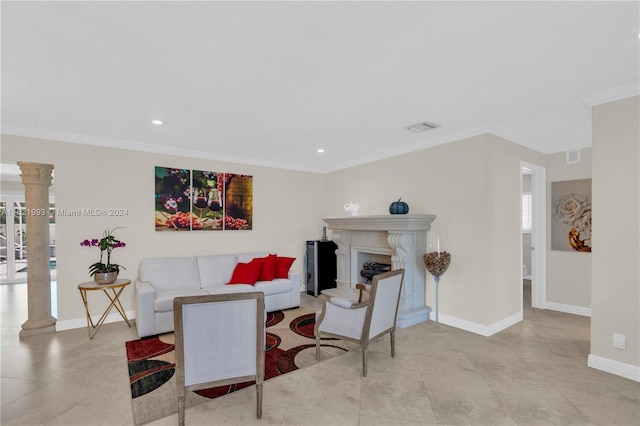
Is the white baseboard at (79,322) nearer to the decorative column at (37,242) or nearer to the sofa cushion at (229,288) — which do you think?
the decorative column at (37,242)

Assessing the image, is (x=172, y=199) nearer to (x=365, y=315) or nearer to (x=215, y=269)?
(x=215, y=269)

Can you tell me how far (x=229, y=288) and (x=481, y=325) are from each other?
3304 millimetres

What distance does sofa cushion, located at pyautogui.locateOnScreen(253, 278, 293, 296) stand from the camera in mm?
4484

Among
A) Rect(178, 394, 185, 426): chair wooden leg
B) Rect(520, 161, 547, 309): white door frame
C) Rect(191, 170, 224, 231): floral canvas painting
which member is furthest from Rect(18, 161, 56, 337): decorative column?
Rect(520, 161, 547, 309): white door frame

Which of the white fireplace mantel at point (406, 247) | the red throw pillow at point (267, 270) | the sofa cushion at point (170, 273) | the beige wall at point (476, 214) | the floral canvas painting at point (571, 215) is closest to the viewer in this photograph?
the beige wall at point (476, 214)

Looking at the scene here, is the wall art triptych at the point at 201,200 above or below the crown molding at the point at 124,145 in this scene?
below

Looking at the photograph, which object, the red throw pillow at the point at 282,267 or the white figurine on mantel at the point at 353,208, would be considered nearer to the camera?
the red throw pillow at the point at 282,267

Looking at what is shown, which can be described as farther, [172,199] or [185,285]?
[172,199]

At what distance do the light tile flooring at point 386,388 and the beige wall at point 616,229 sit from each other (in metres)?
0.38

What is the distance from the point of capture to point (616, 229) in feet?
8.75

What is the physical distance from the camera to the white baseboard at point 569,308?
438cm

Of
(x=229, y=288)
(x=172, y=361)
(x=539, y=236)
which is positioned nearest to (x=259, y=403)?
(x=172, y=361)

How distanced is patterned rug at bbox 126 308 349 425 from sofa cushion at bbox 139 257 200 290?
0.77 metres

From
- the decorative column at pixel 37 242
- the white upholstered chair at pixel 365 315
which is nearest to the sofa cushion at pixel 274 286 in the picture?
the white upholstered chair at pixel 365 315
